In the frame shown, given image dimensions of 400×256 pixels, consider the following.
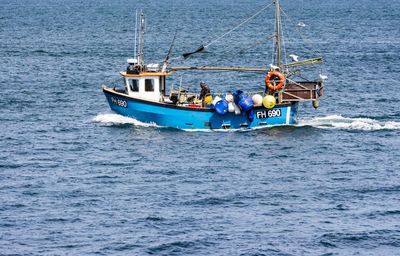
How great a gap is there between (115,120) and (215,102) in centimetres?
849

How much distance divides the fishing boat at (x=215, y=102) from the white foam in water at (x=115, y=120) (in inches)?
13.6

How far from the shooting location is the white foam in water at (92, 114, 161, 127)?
4734 centimetres

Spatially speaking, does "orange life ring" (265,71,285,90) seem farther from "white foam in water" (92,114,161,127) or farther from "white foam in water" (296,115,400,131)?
"white foam in water" (92,114,161,127)

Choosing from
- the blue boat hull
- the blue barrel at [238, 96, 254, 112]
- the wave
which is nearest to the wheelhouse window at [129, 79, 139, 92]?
the blue boat hull

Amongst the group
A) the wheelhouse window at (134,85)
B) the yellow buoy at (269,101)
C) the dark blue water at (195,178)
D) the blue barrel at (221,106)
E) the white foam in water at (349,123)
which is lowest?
the dark blue water at (195,178)

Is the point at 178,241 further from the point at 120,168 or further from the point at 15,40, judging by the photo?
the point at 15,40

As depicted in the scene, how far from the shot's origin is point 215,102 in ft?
147

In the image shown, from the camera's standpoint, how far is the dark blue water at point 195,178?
101ft

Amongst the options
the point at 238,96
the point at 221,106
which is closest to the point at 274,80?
the point at 238,96

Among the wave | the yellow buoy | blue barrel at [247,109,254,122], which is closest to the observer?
the yellow buoy

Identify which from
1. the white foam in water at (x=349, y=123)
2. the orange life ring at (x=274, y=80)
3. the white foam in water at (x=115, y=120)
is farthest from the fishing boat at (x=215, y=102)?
the white foam in water at (x=349, y=123)

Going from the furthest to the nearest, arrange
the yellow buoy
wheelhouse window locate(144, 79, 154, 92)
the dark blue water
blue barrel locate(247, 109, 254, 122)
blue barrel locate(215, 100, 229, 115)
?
wheelhouse window locate(144, 79, 154, 92) < blue barrel locate(247, 109, 254, 122) < blue barrel locate(215, 100, 229, 115) < the yellow buoy < the dark blue water

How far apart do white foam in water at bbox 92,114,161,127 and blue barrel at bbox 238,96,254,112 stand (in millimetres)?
6191

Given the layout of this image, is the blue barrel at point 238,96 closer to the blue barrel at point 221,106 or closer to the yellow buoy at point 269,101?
the blue barrel at point 221,106
